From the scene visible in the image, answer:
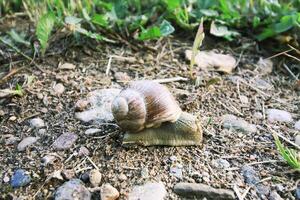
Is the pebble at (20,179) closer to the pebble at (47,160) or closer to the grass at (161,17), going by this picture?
the pebble at (47,160)

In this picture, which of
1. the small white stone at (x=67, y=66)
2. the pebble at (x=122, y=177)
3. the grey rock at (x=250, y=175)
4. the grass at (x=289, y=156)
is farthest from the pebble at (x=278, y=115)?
the small white stone at (x=67, y=66)

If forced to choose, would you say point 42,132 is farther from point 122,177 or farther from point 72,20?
point 72,20

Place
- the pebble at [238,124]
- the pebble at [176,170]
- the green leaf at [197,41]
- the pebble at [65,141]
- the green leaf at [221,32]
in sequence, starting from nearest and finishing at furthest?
the pebble at [176,170] → the pebble at [65,141] → the pebble at [238,124] → the green leaf at [197,41] → the green leaf at [221,32]

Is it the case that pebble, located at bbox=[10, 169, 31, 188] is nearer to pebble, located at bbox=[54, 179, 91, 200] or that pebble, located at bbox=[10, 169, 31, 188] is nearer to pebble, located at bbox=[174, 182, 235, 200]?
pebble, located at bbox=[54, 179, 91, 200]

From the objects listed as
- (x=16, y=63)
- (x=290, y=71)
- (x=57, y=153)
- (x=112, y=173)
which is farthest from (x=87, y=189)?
(x=290, y=71)

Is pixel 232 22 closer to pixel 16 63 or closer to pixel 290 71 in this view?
pixel 290 71

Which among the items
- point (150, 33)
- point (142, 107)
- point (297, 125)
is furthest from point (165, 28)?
point (297, 125)
